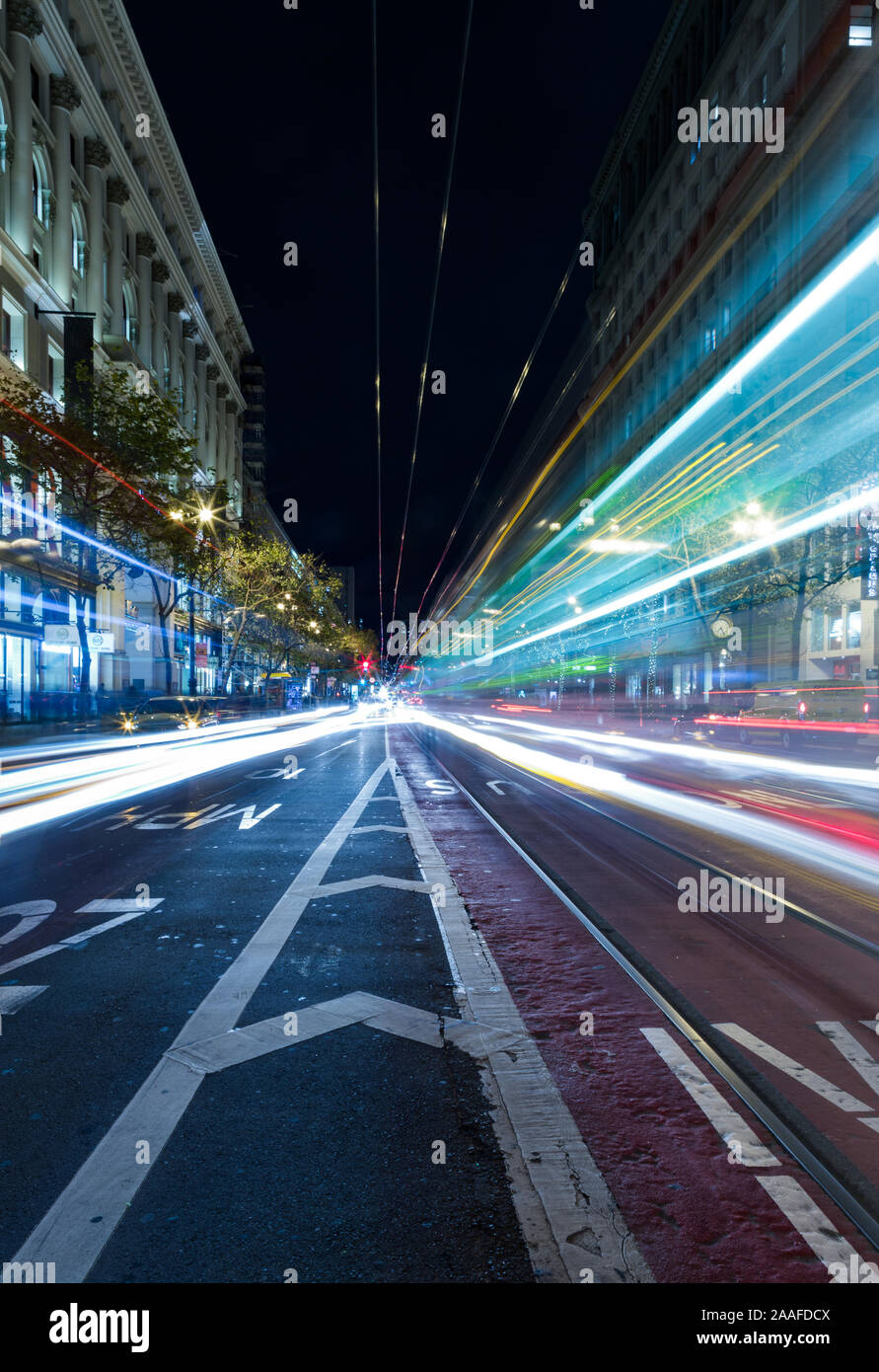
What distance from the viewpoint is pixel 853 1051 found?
13.1 ft

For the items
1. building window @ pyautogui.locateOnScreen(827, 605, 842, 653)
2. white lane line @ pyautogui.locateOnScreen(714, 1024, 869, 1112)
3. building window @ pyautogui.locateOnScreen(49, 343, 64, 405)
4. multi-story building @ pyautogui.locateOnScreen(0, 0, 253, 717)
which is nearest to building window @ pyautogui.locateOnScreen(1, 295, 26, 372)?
multi-story building @ pyautogui.locateOnScreen(0, 0, 253, 717)

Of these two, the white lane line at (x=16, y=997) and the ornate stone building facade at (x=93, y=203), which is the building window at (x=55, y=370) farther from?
the white lane line at (x=16, y=997)

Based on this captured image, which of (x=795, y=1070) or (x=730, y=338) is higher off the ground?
(x=730, y=338)

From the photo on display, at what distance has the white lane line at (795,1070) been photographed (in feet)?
11.4

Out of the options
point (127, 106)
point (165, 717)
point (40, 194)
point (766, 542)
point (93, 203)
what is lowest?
point (165, 717)

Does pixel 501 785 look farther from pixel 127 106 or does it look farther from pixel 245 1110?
pixel 127 106

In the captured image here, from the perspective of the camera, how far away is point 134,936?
5.92 metres

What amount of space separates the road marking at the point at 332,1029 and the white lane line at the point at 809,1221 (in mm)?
1433

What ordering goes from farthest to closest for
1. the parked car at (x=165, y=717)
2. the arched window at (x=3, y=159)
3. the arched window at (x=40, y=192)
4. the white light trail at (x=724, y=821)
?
the arched window at (x=40, y=192)
the arched window at (x=3, y=159)
the parked car at (x=165, y=717)
the white light trail at (x=724, y=821)

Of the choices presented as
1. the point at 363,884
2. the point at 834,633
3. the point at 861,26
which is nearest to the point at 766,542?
the point at 834,633

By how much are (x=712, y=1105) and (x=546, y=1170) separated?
0.97 metres

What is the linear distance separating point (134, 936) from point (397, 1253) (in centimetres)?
405

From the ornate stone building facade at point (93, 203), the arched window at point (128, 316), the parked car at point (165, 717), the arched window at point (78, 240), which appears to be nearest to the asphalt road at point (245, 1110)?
the parked car at point (165, 717)

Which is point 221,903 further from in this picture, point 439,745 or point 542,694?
point 542,694
